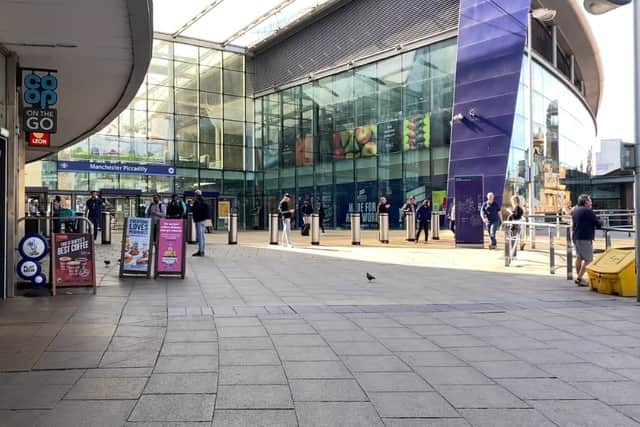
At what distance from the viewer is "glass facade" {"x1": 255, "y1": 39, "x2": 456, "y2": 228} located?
29.9 meters

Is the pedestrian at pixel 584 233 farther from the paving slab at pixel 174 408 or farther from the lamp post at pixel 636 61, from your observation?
the paving slab at pixel 174 408

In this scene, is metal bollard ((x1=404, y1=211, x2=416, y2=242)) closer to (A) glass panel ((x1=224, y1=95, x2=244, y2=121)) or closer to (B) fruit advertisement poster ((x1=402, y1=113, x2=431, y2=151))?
(B) fruit advertisement poster ((x1=402, y1=113, x2=431, y2=151))

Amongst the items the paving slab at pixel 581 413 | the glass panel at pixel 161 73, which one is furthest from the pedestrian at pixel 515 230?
the glass panel at pixel 161 73

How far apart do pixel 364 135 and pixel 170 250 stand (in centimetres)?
2488

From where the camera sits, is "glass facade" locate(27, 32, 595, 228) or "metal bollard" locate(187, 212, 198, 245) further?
"glass facade" locate(27, 32, 595, 228)

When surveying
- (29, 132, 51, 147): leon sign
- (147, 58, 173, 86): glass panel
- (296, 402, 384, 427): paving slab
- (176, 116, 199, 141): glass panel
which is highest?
(147, 58, 173, 86): glass panel

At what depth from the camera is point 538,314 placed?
23.9ft

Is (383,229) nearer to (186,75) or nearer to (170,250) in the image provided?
(170,250)

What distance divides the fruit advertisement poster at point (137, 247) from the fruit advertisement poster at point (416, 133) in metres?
22.0

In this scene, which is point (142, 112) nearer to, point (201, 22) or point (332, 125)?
point (201, 22)

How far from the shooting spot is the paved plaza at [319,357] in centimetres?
373

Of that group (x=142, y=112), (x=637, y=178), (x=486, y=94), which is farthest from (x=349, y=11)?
(x=637, y=178)

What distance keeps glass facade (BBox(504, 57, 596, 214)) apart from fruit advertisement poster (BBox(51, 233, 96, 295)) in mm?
21103

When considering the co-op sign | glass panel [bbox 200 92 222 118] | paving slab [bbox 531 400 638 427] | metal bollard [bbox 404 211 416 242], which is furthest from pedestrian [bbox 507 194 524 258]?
glass panel [bbox 200 92 222 118]
